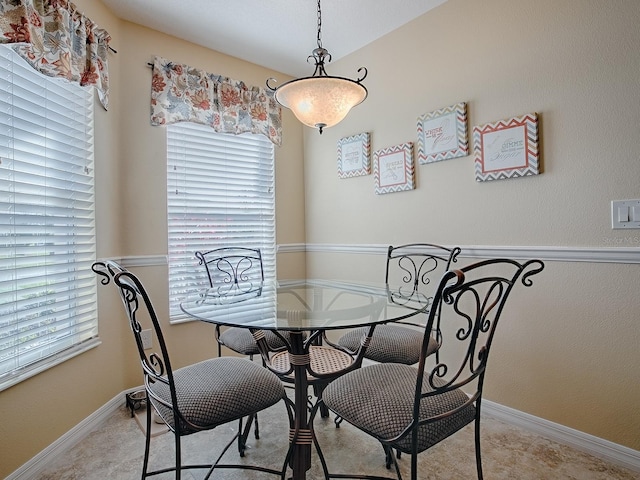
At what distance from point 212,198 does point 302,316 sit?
1.76m

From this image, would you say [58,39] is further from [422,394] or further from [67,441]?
[422,394]

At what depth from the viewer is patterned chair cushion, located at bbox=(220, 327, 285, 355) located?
1.94 metres

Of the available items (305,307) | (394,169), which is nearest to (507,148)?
(394,169)

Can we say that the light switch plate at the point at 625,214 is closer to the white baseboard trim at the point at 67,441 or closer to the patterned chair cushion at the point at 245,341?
the patterned chair cushion at the point at 245,341

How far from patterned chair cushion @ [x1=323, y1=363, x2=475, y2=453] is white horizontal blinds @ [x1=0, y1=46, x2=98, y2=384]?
1.45 m

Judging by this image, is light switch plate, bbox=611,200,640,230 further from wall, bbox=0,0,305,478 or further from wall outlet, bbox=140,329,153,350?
wall outlet, bbox=140,329,153,350

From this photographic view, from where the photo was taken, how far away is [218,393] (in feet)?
4.16

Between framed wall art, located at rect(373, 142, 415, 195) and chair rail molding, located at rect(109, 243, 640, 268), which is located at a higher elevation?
framed wall art, located at rect(373, 142, 415, 195)

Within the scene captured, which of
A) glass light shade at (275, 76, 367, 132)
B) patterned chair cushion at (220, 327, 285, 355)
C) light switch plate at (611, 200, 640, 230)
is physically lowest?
patterned chair cushion at (220, 327, 285, 355)

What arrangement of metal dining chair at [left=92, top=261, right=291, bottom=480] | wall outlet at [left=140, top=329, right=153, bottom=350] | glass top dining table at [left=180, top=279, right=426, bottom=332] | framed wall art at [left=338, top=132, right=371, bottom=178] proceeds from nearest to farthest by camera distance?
1. metal dining chair at [left=92, top=261, right=291, bottom=480]
2. glass top dining table at [left=180, top=279, right=426, bottom=332]
3. wall outlet at [left=140, top=329, right=153, bottom=350]
4. framed wall art at [left=338, top=132, right=371, bottom=178]

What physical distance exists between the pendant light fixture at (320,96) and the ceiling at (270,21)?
84cm

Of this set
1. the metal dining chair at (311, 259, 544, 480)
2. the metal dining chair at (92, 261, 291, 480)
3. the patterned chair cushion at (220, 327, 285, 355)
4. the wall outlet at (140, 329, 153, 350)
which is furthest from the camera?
the wall outlet at (140, 329, 153, 350)

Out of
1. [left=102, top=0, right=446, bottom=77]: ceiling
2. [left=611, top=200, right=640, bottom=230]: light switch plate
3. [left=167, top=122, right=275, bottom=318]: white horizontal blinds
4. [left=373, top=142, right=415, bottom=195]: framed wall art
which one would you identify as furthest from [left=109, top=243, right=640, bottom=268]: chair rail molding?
[left=102, top=0, right=446, bottom=77]: ceiling

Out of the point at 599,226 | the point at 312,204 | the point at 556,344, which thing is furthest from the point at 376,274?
the point at 599,226
